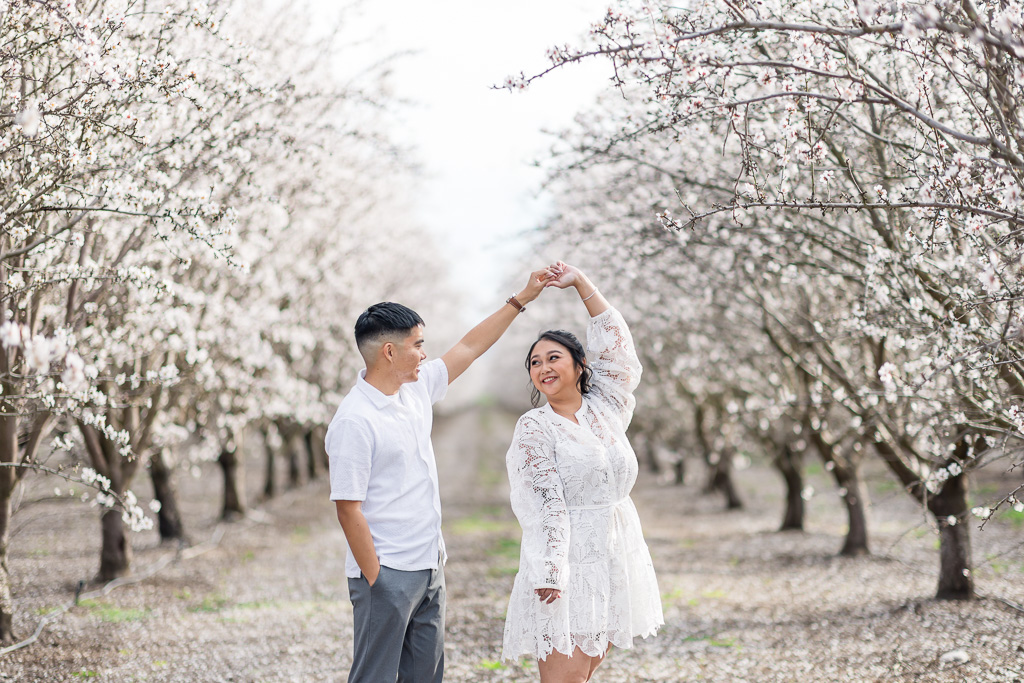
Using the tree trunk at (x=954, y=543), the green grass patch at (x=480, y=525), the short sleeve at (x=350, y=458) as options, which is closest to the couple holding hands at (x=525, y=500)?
the short sleeve at (x=350, y=458)

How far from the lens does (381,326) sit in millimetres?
3709

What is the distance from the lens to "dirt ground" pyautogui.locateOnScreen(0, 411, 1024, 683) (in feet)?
21.3

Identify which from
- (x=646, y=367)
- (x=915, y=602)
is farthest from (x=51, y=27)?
(x=646, y=367)

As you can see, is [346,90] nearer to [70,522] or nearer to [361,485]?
[361,485]

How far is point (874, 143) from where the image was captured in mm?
6574

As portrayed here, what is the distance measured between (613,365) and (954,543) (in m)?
5.34

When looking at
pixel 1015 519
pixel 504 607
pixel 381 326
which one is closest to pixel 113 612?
pixel 504 607

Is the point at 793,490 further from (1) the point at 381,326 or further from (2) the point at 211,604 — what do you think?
(1) the point at 381,326

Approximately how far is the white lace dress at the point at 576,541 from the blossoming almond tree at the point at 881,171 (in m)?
1.15

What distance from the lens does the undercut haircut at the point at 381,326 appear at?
3.71 metres

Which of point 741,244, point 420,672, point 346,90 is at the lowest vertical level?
point 420,672

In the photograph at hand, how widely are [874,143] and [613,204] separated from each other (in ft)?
12.0

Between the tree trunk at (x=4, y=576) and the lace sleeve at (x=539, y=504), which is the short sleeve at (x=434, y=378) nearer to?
the lace sleeve at (x=539, y=504)

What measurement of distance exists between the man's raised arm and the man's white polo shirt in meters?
→ 0.56
